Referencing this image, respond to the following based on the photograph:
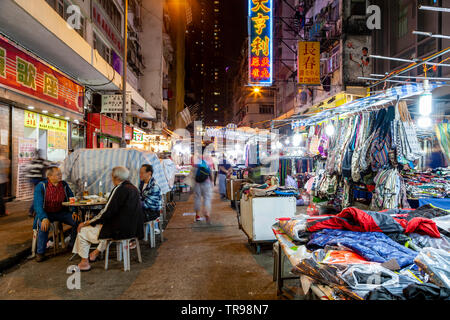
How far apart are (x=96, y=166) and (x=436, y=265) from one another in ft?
24.6

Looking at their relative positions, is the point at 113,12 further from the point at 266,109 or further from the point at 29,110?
the point at 266,109

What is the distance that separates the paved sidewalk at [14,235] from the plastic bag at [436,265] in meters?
6.23

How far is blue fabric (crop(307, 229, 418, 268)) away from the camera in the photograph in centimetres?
241

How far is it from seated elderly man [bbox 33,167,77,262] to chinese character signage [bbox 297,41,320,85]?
Result: 44.9ft

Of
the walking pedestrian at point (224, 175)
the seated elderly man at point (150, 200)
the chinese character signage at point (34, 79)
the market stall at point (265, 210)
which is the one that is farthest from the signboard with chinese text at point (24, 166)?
the market stall at point (265, 210)

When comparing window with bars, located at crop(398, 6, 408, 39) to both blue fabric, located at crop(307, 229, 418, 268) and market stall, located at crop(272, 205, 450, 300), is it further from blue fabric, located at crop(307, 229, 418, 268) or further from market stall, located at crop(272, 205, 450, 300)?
blue fabric, located at crop(307, 229, 418, 268)

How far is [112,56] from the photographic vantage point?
55.3 feet

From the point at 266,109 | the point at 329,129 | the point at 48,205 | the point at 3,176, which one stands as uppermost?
the point at 266,109

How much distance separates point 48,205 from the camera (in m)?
5.57

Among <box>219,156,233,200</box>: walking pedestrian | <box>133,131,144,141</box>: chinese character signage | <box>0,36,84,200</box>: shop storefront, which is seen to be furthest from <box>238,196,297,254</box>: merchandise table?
<box>133,131,144,141</box>: chinese character signage

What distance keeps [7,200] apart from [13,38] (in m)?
4.94

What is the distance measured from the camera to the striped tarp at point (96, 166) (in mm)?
7449

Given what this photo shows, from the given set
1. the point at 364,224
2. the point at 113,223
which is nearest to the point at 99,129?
the point at 113,223

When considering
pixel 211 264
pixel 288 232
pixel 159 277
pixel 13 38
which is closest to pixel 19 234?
pixel 159 277
